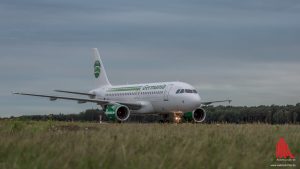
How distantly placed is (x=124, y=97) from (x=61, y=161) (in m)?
43.2

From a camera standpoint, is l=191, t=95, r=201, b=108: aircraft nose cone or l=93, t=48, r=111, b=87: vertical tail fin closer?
l=191, t=95, r=201, b=108: aircraft nose cone

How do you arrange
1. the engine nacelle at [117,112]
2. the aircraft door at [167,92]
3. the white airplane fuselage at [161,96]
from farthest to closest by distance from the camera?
the engine nacelle at [117,112] → the aircraft door at [167,92] → the white airplane fuselage at [161,96]

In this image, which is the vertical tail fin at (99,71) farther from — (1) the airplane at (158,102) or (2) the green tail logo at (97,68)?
(1) the airplane at (158,102)

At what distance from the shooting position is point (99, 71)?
62.2 metres

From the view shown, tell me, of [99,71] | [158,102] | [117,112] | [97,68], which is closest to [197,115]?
[158,102]

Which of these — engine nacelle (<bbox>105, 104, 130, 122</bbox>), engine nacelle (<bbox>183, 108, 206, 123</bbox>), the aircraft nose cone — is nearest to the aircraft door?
engine nacelle (<bbox>183, 108, 206, 123</bbox>)

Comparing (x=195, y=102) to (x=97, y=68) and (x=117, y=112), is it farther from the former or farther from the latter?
(x=97, y=68)

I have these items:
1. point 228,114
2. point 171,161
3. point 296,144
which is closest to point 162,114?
point 228,114

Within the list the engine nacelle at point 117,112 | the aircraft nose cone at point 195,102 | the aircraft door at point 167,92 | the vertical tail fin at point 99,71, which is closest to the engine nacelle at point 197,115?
the aircraft door at point 167,92

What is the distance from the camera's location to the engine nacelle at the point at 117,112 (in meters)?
43.9

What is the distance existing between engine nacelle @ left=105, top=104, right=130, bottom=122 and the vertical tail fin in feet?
49.4

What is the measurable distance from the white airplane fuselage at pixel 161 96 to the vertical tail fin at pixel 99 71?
8255 millimetres

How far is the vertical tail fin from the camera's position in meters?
60.7

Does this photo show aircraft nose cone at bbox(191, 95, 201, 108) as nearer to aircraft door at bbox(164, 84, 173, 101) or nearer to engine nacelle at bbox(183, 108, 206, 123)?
aircraft door at bbox(164, 84, 173, 101)
